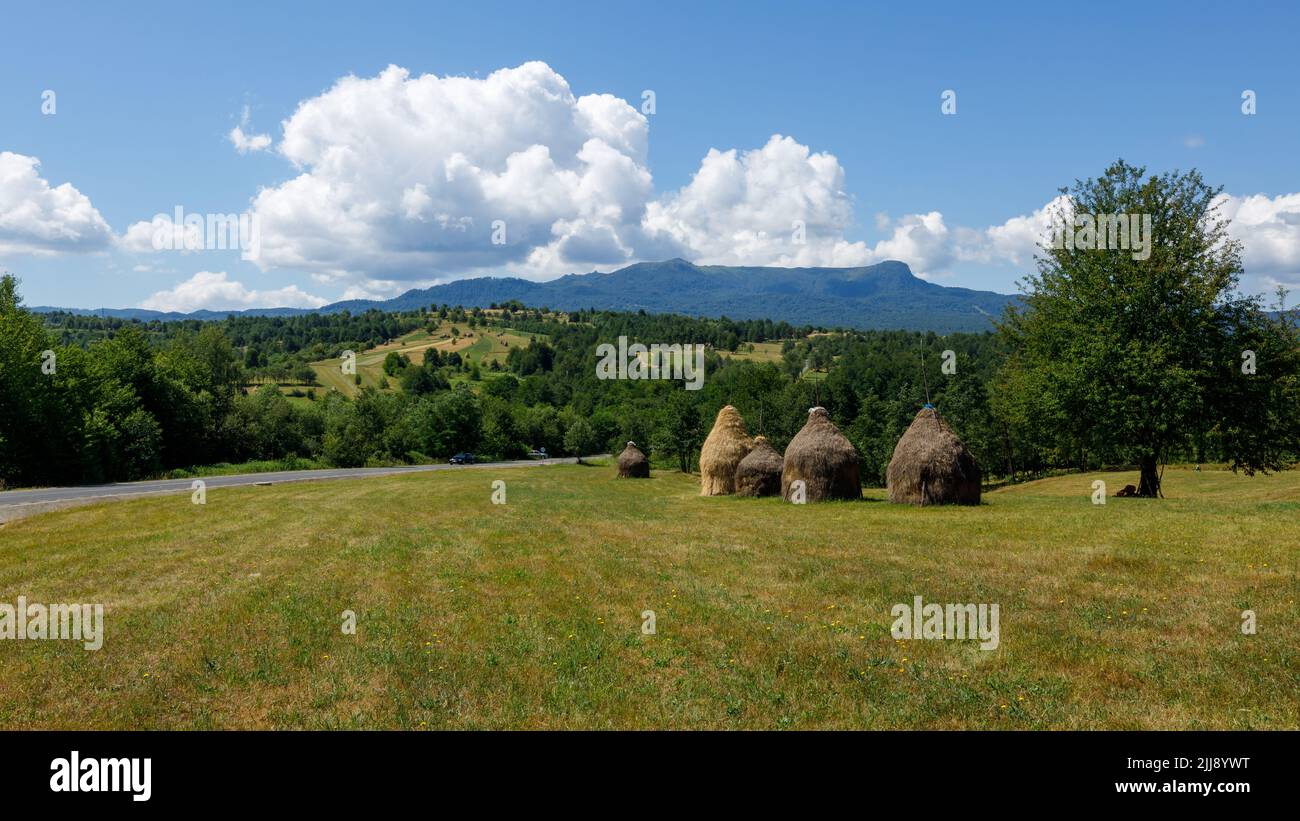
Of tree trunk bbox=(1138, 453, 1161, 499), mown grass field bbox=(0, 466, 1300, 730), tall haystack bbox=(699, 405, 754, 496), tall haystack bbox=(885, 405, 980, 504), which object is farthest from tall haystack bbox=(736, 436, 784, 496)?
tree trunk bbox=(1138, 453, 1161, 499)

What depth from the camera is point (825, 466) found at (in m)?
27.7

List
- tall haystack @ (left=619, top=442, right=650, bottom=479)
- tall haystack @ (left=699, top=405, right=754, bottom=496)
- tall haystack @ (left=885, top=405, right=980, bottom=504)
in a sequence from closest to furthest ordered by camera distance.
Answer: tall haystack @ (left=885, top=405, right=980, bottom=504), tall haystack @ (left=699, top=405, right=754, bottom=496), tall haystack @ (left=619, top=442, right=650, bottom=479)

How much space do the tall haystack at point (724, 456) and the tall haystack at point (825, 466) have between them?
7264 millimetres

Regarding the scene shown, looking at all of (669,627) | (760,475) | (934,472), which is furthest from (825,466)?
(669,627)

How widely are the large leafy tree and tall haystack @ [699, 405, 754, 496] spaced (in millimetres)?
13670

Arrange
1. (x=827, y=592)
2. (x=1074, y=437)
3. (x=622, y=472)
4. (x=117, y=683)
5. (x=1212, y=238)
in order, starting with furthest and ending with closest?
(x=622, y=472) < (x=1074, y=437) < (x=1212, y=238) < (x=827, y=592) < (x=117, y=683)

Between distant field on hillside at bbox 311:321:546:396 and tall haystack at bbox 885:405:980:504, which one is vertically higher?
distant field on hillside at bbox 311:321:546:396

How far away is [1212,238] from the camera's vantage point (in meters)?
29.2

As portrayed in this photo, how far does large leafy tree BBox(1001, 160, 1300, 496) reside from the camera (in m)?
27.7

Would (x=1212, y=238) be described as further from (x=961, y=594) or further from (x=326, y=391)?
(x=326, y=391)

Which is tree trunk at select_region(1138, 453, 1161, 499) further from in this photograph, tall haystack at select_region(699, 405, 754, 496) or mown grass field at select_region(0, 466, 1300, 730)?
tall haystack at select_region(699, 405, 754, 496)

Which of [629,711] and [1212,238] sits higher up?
[1212,238]
